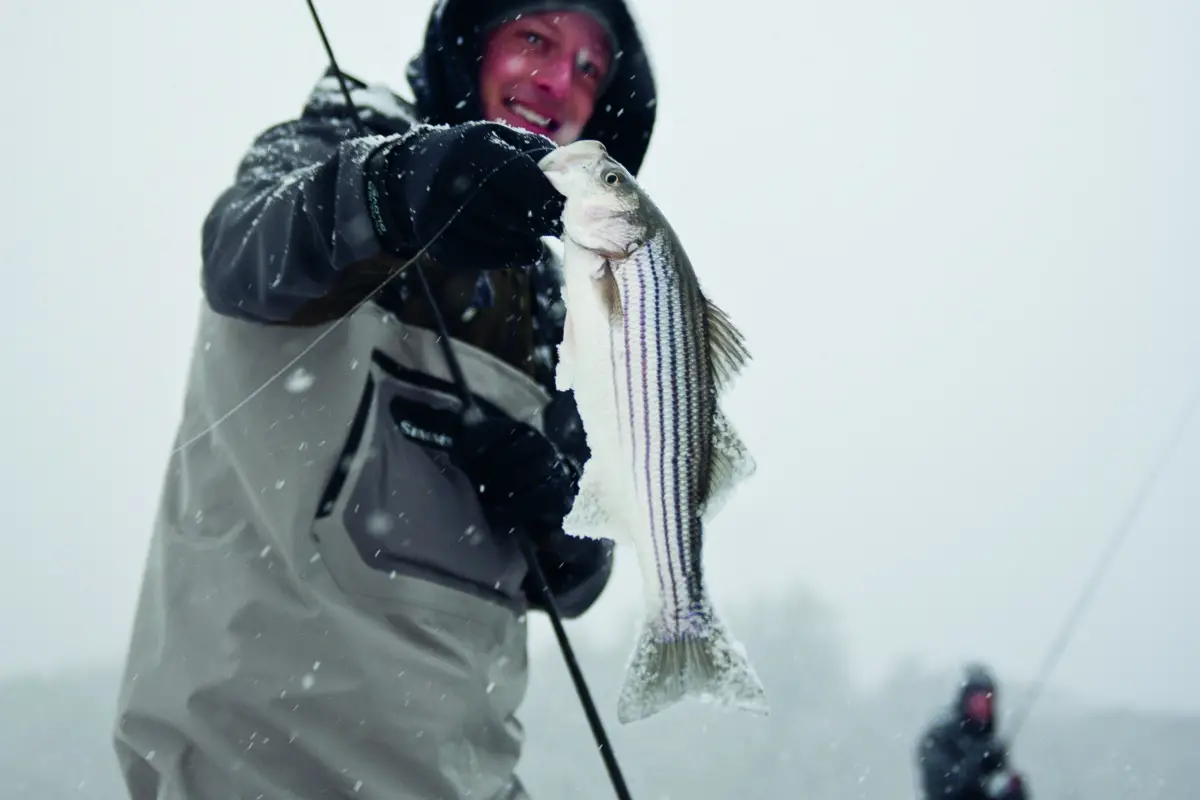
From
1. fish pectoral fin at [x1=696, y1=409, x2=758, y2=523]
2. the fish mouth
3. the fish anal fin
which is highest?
the fish mouth

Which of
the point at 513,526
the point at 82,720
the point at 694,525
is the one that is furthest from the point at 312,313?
the point at 82,720

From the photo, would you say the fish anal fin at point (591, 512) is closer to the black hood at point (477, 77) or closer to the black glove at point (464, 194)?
the black glove at point (464, 194)

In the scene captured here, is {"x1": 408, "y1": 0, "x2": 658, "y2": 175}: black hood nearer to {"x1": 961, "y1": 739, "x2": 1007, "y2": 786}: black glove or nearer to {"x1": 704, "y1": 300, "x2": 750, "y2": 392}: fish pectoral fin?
{"x1": 704, "y1": 300, "x2": 750, "y2": 392}: fish pectoral fin

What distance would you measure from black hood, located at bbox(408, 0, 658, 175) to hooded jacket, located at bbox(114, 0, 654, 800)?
47cm

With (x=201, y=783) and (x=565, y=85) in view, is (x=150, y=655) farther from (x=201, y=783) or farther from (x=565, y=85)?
(x=565, y=85)

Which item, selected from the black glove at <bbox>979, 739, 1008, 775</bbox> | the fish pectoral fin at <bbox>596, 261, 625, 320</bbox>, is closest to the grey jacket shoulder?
the fish pectoral fin at <bbox>596, 261, 625, 320</bbox>

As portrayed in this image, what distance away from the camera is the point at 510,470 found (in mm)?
2365

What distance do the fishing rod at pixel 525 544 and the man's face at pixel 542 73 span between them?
0.73m

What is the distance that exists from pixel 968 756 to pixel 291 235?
7.62 metres

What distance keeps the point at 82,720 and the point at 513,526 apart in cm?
4801

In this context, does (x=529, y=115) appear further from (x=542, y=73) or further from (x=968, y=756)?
(x=968, y=756)

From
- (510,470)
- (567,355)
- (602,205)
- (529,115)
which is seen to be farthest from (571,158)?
(529,115)

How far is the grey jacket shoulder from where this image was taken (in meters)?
1.87

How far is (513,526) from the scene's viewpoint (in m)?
2.43
